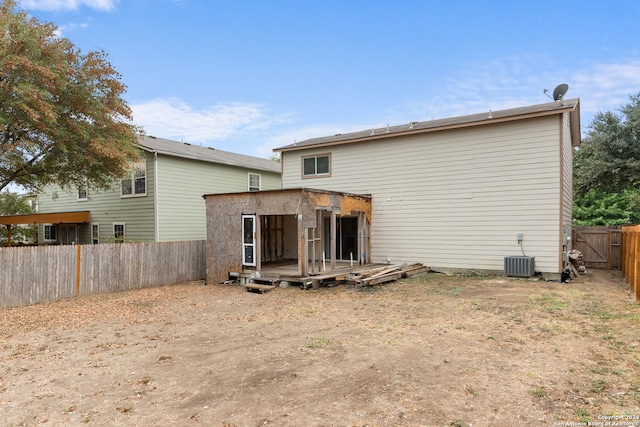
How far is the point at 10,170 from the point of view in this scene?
13.3m

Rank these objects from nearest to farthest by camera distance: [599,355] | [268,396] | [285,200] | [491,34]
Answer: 1. [268,396]
2. [599,355]
3. [285,200]
4. [491,34]

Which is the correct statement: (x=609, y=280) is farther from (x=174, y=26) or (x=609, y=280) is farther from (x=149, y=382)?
(x=174, y=26)

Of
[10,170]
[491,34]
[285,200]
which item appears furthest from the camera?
[491,34]

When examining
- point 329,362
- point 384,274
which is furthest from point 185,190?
point 329,362

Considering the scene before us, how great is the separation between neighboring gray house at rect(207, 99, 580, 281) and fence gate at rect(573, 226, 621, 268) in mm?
3090

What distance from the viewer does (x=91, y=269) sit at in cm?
1097

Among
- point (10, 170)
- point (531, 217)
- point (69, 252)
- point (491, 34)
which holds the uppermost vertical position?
point (491, 34)

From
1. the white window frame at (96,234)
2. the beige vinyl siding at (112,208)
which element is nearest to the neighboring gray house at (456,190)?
the beige vinyl siding at (112,208)

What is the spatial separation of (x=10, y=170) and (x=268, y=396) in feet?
47.8

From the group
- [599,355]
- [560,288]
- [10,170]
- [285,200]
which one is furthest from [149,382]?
[10,170]

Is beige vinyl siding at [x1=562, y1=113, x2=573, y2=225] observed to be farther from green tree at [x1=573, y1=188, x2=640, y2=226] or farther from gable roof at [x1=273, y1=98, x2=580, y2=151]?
green tree at [x1=573, y1=188, x2=640, y2=226]

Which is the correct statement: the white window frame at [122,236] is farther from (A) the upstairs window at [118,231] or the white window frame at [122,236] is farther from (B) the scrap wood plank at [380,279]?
(B) the scrap wood plank at [380,279]

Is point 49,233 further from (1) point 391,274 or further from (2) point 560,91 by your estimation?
(2) point 560,91

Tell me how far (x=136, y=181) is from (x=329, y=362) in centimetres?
1499
